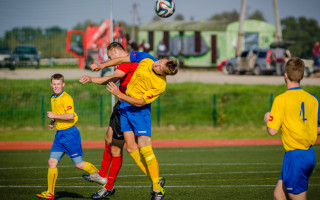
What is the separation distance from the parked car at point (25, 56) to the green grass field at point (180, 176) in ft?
27.9

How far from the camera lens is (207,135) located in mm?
20250

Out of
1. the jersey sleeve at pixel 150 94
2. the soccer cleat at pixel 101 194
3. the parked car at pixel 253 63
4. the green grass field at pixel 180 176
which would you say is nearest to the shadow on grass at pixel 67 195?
the green grass field at pixel 180 176

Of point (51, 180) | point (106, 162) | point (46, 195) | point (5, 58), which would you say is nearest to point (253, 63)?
point (5, 58)

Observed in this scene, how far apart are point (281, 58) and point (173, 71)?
73.2 feet

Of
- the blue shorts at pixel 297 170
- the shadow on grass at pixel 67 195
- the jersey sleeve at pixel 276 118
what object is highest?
the jersey sleeve at pixel 276 118

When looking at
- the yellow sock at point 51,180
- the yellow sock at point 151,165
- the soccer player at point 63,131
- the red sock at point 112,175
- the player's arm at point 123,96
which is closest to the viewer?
the player's arm at point 123,96

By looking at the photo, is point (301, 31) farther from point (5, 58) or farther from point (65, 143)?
point (65, 143)

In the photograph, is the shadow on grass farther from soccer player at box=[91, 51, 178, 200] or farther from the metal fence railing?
the metal fence railing

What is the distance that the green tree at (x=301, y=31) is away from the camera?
82125mm

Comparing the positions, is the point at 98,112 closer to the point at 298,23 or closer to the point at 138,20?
the point at 138,20

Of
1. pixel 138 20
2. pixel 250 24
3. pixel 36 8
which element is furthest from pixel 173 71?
pixel 138 20

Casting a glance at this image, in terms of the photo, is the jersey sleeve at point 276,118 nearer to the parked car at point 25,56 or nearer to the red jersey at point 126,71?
the red jersey at point 126,71

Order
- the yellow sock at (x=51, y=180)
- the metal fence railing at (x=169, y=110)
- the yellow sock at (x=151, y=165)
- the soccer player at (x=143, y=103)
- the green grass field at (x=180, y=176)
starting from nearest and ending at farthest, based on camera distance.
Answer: the soccer player at (x=143, y=103)
the yellow sock at (x=151, y=165)
the yellow sock at (x=51, y=180)
the green grass field at (x=180, y=176)
the metal fence railing at (x=169, y=110)

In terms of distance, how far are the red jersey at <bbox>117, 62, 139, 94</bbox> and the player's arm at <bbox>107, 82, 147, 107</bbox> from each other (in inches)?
32.6
